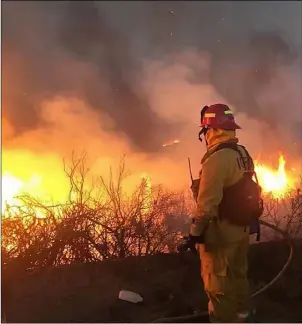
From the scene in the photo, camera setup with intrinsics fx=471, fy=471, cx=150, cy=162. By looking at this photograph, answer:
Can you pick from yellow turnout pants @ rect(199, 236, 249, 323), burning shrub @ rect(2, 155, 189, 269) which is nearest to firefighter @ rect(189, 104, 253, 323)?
yellow turnout pants @ rect(199, 236, 249, 323)

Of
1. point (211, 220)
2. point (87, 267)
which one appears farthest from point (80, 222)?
point (211, 220)

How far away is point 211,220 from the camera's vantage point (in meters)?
→ 3.64

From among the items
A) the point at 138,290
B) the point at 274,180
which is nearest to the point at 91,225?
the point at 138,290

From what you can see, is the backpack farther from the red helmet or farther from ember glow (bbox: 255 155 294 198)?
ember glow (bbox: 255 155 294 198)

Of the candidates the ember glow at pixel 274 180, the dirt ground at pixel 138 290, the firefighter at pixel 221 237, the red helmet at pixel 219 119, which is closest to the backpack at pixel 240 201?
the firefighter at pixel 221 237

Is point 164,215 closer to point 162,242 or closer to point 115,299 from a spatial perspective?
point 162,242

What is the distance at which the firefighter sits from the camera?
354 cm

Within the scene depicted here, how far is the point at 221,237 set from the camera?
365 cm

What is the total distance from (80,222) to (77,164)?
2552 mm

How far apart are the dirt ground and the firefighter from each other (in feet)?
4.41

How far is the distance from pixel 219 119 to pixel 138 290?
252 centimetres

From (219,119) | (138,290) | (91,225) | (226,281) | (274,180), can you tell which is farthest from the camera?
(274,180)

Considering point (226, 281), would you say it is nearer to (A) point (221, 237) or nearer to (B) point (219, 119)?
(A) point (221, 237)

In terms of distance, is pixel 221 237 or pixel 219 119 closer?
pixel 221 237
